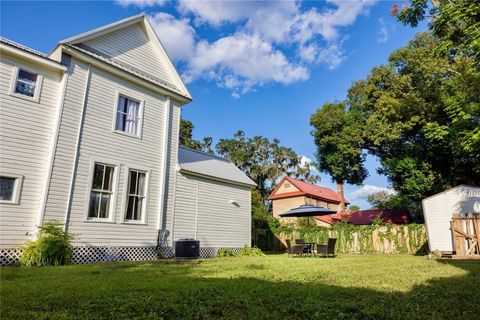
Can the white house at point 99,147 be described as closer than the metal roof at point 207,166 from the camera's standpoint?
Yes

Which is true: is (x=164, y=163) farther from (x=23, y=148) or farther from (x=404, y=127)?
(x=404, y=127)

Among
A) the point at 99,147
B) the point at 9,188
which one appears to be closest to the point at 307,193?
the point at 99,147

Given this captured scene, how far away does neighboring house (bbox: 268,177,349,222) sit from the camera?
3974 centimetres

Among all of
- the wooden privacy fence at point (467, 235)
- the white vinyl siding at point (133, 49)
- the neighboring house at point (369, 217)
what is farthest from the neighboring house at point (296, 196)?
the white vinyl siding at point (133, 49)

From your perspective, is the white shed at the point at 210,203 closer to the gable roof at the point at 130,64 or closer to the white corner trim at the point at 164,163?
the white corner trim at the point at 164,163

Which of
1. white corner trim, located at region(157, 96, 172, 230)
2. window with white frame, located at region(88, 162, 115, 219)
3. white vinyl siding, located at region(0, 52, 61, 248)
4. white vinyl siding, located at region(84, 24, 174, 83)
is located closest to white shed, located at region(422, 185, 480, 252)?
white corner trim, located at region(157, 96, 172, 230)

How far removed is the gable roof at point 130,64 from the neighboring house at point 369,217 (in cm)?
2139

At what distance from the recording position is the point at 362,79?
26.1 metres

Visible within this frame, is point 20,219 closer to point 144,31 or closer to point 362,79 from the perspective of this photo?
point 144,31

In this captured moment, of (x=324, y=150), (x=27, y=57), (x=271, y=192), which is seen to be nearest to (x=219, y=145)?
(x=271, y=192)

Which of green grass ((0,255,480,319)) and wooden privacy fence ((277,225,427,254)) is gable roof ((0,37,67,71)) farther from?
wooden privacy fence ((277,225,427,254))

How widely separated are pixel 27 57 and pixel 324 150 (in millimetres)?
22693

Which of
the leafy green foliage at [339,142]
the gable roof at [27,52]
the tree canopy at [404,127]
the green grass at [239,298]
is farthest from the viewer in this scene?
the leafy green foliage at [339,142]

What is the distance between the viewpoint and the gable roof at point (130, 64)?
1081cm
